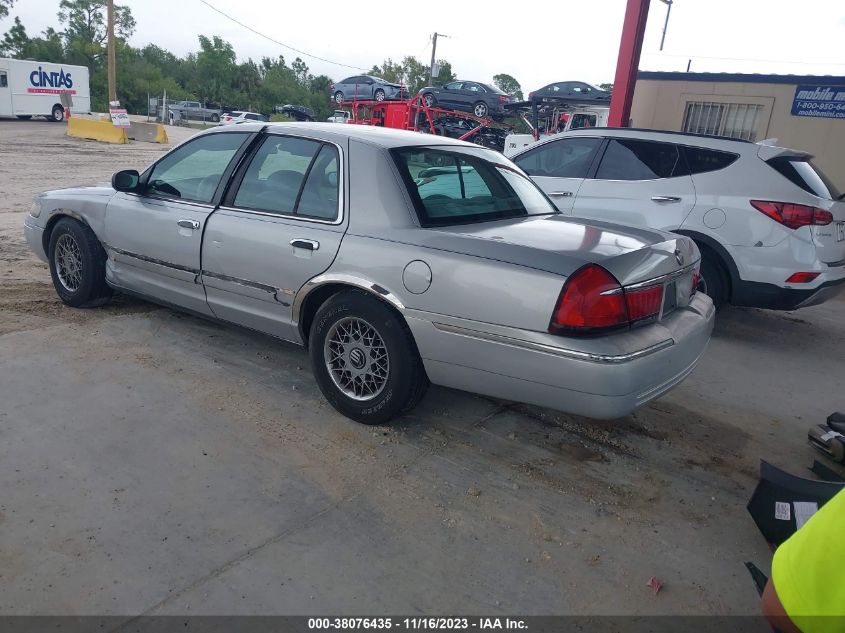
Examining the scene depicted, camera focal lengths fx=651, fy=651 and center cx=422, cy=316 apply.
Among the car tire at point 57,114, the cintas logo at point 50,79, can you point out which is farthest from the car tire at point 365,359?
the car tire at point 57,114

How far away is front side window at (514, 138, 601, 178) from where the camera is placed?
6.70 meters

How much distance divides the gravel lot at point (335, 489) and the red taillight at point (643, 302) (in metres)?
0.86

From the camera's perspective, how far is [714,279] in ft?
19.1

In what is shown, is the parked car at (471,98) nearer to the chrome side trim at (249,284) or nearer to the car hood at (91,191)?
the car hood at (91,191)

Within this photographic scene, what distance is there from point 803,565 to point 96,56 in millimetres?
73763

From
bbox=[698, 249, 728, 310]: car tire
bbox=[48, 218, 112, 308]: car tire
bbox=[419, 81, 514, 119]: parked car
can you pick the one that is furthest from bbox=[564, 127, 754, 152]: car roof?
bbox=[419, 81, 514, 119]: parked car

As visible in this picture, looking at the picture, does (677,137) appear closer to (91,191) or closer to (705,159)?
(705,159)

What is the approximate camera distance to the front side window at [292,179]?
3.80 meters

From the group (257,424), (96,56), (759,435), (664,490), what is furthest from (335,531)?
(96,56)

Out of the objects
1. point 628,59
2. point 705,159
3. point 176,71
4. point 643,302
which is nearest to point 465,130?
point 628,59

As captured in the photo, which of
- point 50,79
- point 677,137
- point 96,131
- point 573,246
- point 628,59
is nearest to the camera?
point 573,246

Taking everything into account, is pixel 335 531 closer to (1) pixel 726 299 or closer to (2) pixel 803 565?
(2) pixel 803 565

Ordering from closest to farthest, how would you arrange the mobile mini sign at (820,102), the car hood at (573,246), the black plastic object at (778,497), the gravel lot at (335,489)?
the gravel lot at (335,489) → the black plastic object at (778,497) → the car hood at (573,246) → the mobile mini sign at (820,102)

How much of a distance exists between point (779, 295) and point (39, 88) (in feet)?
129
